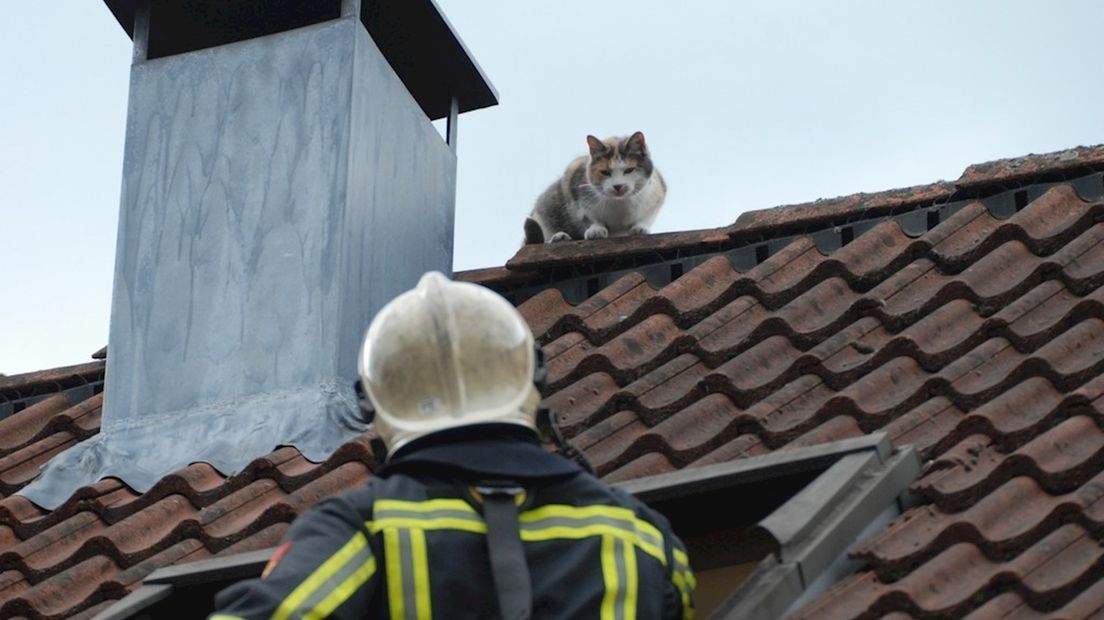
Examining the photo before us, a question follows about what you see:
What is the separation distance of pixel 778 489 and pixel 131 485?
222cm

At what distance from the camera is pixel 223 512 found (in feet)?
16.4

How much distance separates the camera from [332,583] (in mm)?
2938

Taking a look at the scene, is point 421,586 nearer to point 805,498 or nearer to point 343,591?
point 343,591

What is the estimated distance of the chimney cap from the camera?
6.69m

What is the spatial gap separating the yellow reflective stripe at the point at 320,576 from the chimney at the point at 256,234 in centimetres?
230

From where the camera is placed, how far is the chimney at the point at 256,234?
5574mm

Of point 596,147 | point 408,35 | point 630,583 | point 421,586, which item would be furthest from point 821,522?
point 596,147

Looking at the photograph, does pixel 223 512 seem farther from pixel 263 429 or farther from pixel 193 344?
pixel 193 344

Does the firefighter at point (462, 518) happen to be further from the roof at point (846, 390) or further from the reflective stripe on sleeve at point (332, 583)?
the roof at point (846, 390)

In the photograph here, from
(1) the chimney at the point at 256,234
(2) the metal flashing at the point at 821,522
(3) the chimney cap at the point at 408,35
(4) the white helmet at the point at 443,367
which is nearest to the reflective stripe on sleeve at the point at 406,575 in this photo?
(4) the white helmet at the point at 443,367

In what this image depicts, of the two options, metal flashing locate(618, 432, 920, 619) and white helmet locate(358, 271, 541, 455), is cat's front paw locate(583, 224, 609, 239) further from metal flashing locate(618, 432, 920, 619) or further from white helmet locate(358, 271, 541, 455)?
white helmet locate(358, 271, 541, 455)

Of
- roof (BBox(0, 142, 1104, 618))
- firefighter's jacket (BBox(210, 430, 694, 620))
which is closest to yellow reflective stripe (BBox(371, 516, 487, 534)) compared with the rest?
firefighter's jacket (BBox(210, 430, 694, 620))

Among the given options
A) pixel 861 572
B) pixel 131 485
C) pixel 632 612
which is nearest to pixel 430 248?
pixel 131 485

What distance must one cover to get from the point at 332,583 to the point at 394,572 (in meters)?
0.10
